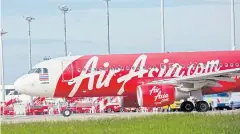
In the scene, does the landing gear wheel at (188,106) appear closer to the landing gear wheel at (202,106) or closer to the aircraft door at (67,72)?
the landing gear wheel at (202,106)

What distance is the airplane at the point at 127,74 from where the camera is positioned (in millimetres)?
34062

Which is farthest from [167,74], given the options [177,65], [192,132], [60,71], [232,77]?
[192,132]

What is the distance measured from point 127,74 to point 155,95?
2.60m

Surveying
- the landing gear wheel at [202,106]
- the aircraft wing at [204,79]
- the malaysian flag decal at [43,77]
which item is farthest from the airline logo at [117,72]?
the landing gear wheel at [202,106]

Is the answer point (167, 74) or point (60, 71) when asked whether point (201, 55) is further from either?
point (60, 71)

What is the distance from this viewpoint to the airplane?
3406 cm

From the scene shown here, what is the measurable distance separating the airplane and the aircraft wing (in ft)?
0.17

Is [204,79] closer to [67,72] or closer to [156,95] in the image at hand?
[156,95]

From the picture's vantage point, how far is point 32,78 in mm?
34500

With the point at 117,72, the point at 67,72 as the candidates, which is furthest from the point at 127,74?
the point at 67,72

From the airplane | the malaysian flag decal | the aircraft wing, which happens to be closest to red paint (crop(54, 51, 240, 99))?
the airplane

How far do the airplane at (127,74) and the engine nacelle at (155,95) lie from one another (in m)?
1.01

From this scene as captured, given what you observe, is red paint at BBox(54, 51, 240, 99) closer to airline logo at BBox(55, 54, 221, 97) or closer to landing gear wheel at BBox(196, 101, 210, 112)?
airline logo at BBox(55, 54, 221, 97)

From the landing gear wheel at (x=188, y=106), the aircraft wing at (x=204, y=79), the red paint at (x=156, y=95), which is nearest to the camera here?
the red paint at (x=156, y=95)
